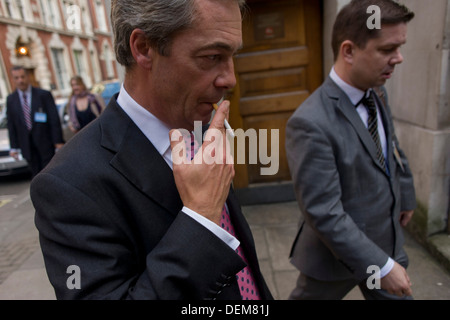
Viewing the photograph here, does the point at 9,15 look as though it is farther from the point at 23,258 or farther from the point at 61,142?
the point at 23,258

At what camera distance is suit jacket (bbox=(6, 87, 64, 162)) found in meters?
4.33

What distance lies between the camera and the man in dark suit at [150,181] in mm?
765

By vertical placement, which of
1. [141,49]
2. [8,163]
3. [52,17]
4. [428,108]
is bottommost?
[8,163]

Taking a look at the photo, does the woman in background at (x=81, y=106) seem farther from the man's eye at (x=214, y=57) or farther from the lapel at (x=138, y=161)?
the man's eye at (x=214, y=57)

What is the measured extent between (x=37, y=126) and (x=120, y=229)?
4.31 meters

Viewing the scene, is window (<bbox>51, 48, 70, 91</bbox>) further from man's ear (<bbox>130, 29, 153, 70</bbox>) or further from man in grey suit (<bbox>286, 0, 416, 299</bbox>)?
man's ear (<bbox>130, 29, 153, 70</bbox>)

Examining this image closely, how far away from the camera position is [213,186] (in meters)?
0.84

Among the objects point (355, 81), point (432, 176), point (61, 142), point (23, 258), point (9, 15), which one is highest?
point (9, 15)

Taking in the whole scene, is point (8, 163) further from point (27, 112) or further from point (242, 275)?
point (242, 275)

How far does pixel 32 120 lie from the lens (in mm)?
4328

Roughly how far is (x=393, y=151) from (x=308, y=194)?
0.68 m

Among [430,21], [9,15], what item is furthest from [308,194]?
[9,15]

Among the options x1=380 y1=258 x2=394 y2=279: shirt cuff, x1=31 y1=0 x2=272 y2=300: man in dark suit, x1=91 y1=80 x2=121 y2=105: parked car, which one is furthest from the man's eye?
x1=91 y1=80 x2=121 y2=105: parked car

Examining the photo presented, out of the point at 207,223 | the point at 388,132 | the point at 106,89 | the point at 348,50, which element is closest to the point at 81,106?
the point at 348,50
